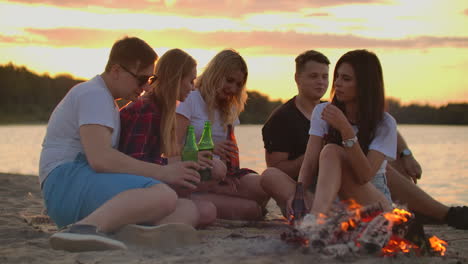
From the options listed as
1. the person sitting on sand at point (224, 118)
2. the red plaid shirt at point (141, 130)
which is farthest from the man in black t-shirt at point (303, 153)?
the red plaid shirt at point (141, 130)

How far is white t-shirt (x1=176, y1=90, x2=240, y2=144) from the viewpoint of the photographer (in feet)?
17.6

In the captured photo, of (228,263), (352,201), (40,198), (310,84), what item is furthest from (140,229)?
(40,198)

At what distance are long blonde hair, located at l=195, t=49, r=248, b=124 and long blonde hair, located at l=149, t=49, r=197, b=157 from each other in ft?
1.86

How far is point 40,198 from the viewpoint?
7.72 m

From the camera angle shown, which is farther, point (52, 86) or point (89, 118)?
point (52, 86)

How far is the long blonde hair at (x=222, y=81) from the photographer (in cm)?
537

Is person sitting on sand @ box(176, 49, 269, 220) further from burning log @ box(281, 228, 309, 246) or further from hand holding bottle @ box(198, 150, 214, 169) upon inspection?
burning log @ box(281, 228, 309, 246)

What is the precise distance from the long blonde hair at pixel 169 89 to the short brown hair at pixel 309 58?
1311mm

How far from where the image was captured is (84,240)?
3.61 meters

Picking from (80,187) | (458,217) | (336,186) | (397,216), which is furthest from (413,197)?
(80,187)

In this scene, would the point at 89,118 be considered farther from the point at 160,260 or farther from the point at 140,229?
the point at 160,260

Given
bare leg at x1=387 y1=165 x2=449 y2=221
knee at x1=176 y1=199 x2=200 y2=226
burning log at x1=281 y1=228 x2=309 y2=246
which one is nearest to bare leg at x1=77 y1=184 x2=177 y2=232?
knee at x1=176 y1=199 x2=200 y2=226

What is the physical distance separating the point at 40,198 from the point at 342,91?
494cm

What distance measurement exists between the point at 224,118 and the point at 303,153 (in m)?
0.85
